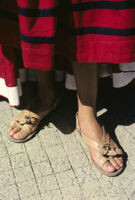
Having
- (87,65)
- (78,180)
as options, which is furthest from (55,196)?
(87,65)

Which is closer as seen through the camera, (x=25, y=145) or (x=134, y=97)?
(x=25, y=145)

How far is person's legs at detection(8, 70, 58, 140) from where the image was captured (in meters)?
1.68

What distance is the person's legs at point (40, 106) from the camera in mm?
1680

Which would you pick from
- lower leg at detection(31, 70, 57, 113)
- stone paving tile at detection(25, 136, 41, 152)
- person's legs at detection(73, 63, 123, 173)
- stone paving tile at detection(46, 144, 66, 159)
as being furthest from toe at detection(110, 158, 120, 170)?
lower leg at detection(31, 70, 57, 113)

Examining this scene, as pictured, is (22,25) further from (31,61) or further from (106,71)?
(106,71)

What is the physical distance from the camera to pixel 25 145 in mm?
1657

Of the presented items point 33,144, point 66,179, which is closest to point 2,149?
point 33,144

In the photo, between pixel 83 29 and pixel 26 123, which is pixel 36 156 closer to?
pixel 26 123

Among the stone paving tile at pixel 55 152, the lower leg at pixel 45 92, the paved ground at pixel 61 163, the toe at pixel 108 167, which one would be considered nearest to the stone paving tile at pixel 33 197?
the paved ground at pixel 61 163

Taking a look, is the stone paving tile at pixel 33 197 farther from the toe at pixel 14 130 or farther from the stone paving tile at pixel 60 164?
the toe at pixel 14 130

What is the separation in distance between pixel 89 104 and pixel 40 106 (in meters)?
0.34

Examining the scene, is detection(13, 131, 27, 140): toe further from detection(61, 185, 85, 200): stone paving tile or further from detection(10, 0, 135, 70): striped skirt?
detection(10, 0, 135, 70): striped skirt

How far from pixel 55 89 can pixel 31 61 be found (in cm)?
58

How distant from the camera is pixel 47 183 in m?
1.46
